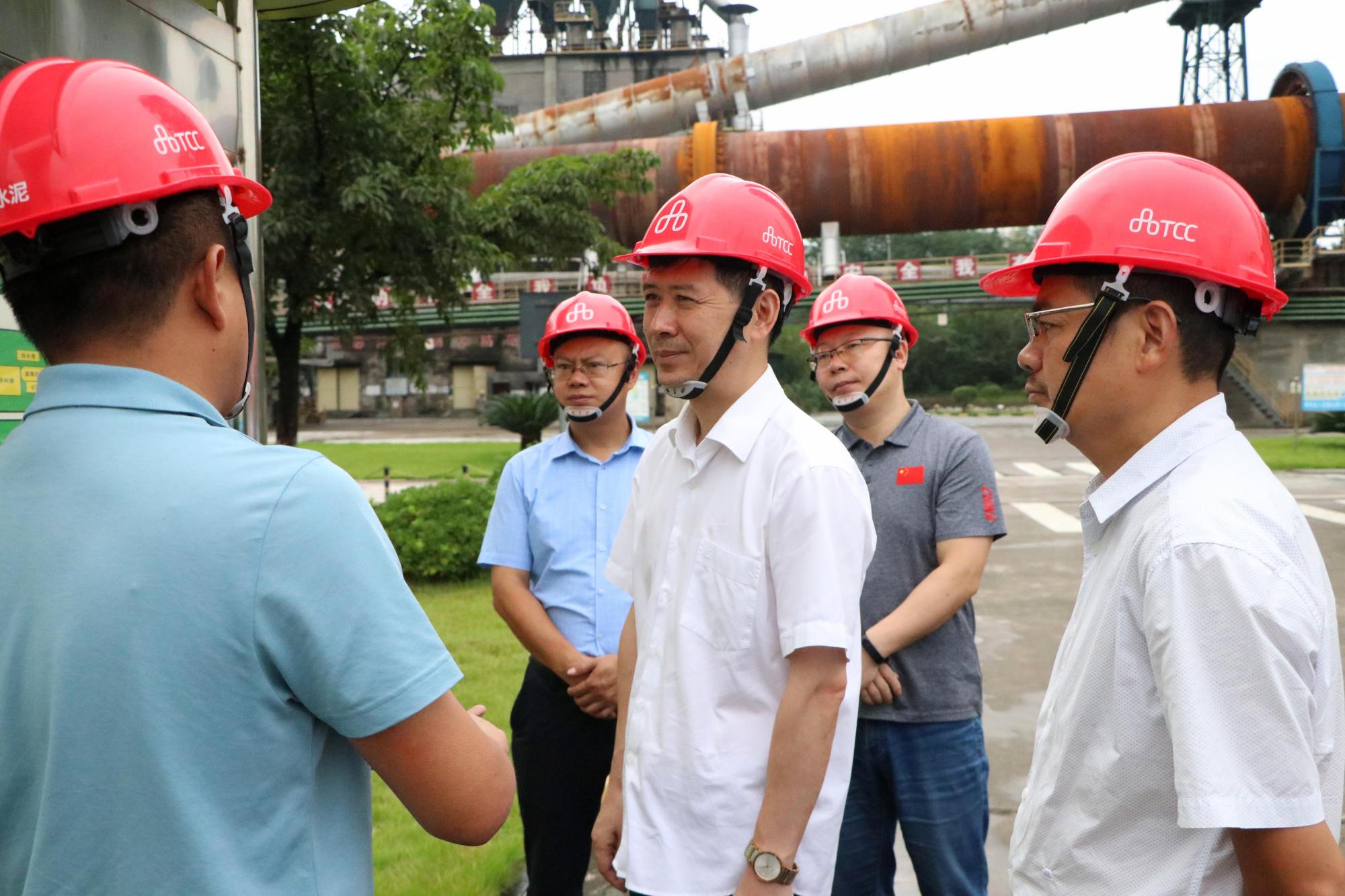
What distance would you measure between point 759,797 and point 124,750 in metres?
1.21

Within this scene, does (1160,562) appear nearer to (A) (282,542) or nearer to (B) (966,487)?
(A) (282,542)

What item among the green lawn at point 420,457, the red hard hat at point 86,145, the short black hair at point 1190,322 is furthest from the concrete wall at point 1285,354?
the red hard hat at point 86,145

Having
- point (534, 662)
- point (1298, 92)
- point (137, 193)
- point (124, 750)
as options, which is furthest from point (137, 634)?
point (1298, 92)

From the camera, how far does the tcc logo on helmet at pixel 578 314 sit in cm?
384

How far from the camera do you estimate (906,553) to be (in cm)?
328

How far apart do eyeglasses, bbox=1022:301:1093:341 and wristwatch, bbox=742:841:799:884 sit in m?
1.06

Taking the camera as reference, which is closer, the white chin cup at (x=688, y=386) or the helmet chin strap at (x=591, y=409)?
the white chin cup at (x=688, y=386)

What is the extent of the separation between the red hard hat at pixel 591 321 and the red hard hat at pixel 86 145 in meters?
2.47

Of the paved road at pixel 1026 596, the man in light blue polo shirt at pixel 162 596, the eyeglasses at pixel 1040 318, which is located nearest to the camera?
the man in light blue polo shirt at pixel 162 596

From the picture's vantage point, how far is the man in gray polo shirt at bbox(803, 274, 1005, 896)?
9.83 ft

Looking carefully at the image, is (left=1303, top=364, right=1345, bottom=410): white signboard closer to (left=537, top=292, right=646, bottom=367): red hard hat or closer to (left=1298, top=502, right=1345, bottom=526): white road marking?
(left=1298, top=502, right=1345, bottom=526): white road marking

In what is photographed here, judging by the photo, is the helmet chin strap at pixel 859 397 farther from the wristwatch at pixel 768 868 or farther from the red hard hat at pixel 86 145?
the red hard hat at pixel 86 145

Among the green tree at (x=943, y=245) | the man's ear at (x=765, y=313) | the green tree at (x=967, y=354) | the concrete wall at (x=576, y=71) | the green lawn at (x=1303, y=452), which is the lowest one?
the green lawn at (x=1303, y=452)

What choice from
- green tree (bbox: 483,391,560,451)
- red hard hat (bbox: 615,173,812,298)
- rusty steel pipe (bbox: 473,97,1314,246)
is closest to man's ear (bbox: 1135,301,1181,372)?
red hard hat (bbox: 615,173,812,298)
